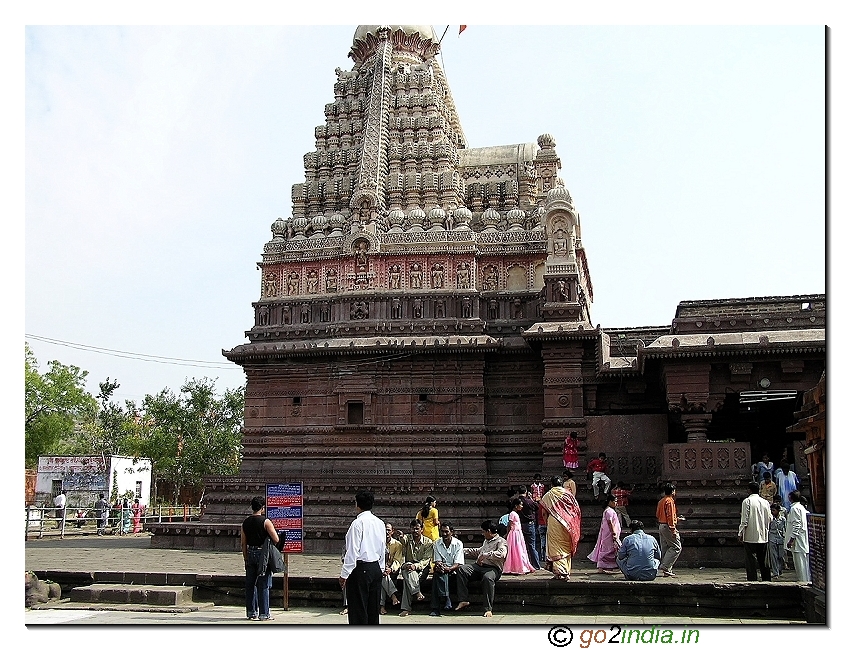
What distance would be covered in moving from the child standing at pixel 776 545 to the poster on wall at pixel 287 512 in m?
7.69

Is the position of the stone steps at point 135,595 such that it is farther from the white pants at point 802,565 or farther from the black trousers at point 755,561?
the white pants at point 802,565

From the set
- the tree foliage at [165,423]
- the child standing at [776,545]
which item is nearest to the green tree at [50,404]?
the tree foliage at [165,423]

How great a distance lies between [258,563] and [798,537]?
28.4 ft

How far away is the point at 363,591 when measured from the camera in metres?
8.85

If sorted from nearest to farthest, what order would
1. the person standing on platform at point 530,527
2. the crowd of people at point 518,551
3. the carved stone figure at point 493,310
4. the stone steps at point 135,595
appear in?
the crowd of people at point 518,551, the stone steps at point 135,595, the person standing on platform at point 530,527, the carved stone figure at point 493,310

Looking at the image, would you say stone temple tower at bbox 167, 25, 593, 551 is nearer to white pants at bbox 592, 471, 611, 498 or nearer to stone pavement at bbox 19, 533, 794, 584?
white pants at bbox 592, 471, 611, 498

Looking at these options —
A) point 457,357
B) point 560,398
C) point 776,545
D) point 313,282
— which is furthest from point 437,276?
point 776,545

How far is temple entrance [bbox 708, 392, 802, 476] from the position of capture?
2208cm

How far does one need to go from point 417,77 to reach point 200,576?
20.8m

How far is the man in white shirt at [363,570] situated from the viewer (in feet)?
29.0

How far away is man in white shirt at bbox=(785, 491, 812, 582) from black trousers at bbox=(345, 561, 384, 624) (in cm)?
779

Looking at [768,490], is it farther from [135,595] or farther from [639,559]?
[135,595]

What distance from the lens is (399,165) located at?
28.5 meters

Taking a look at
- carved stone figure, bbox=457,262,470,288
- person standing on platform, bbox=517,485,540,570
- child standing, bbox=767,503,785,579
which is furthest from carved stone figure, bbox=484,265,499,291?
child standing, bbox=767,503,785,579
